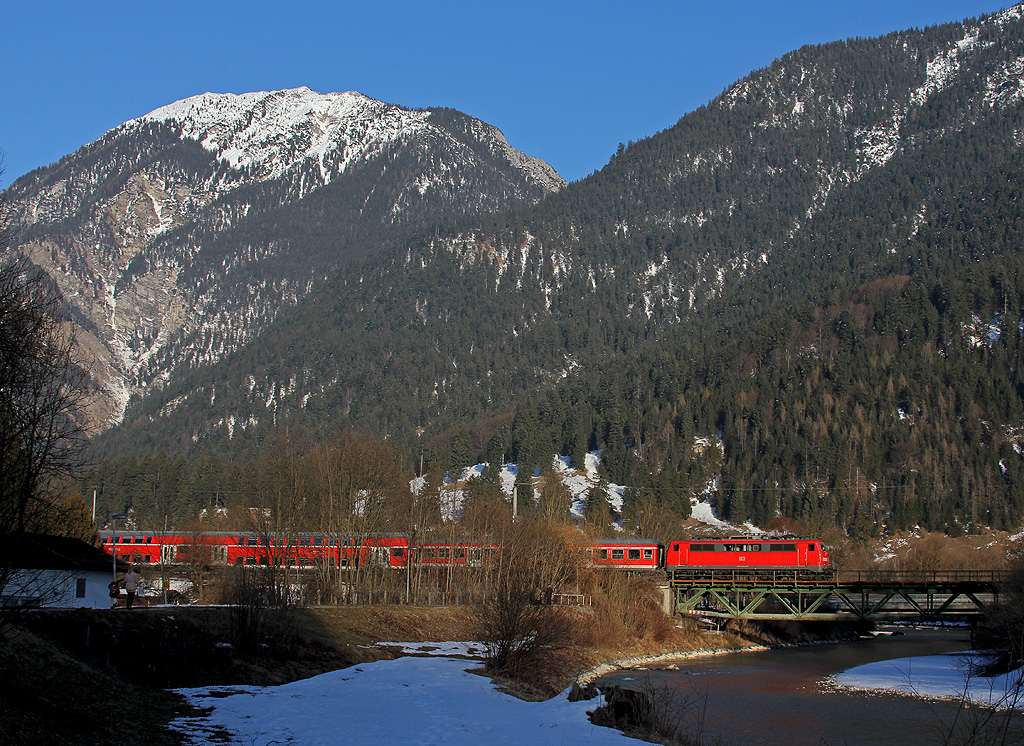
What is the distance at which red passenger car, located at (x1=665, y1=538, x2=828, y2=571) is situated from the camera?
76.4 metres

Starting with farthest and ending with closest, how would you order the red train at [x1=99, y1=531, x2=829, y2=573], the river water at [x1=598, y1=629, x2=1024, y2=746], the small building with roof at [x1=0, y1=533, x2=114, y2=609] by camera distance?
the red train at [x1=99, y1=531, x2=829, y2=573]
the small building with roof at [x1=0, y1=533, x2=114, y2=609]
the river water at [x1=598, y1=629, x2=1024, y2=746]

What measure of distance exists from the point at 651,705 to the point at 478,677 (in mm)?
7790

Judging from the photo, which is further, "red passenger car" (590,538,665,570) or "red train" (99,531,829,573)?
"red passenger car" (590,538,665,570)

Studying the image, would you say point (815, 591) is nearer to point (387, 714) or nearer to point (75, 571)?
point (387, 714)

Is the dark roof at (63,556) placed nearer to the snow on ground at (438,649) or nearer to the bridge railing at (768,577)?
the snow on ground at (438,649)

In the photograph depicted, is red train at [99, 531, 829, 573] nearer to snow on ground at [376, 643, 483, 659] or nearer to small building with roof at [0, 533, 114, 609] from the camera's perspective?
snow on ground at [376, 643, 483, 659]

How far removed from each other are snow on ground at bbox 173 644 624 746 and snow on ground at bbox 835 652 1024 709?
22.7 m

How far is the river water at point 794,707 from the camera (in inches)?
1423

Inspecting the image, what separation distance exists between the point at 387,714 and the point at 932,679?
38.7 m

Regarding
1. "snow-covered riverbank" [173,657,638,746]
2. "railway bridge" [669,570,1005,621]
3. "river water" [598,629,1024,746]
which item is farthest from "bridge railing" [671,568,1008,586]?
"snow-covered riverbank" [173,657,638,746]

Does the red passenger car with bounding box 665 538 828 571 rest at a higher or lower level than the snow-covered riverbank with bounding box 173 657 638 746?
higher

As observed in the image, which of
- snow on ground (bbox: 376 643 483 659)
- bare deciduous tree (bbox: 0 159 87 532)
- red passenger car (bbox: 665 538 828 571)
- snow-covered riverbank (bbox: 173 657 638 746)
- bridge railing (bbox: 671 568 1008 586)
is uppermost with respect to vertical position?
bare deciduous tree (bbox: 0 159 87 532)

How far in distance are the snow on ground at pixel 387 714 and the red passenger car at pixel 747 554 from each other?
46.6 metres

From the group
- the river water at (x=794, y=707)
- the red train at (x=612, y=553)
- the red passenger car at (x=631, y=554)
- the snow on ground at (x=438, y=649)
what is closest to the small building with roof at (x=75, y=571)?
the snow on ground at (x=438, y=649)
